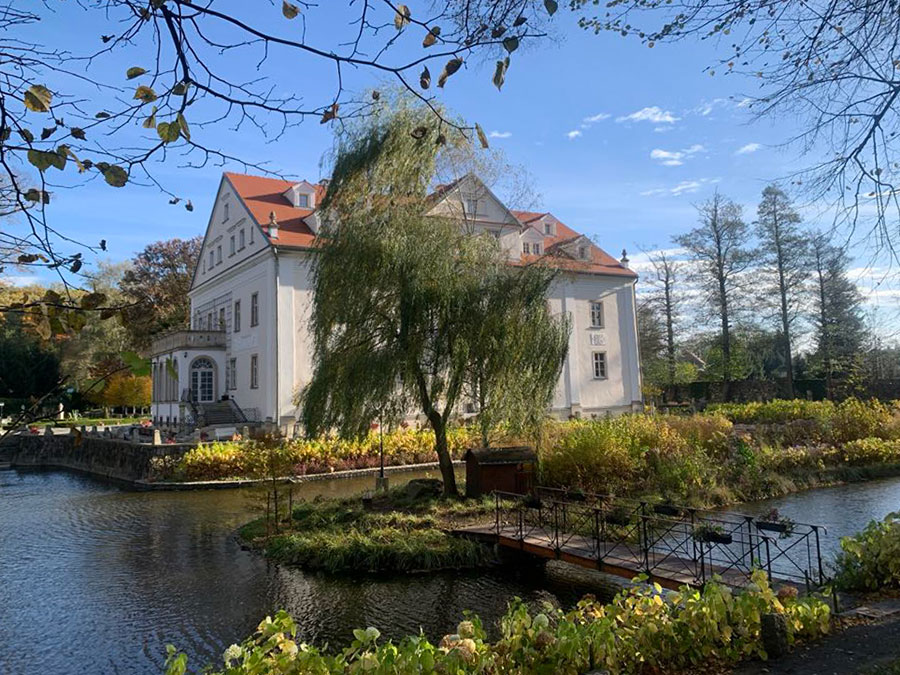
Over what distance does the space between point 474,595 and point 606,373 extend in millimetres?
29022

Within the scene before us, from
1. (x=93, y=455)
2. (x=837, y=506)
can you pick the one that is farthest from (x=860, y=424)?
(x=93, y=455)

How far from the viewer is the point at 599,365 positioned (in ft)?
123

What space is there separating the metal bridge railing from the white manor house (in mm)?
14813

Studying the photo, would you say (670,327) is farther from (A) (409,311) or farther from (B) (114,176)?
(B) (114,176)

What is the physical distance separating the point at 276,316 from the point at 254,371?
3.48 m

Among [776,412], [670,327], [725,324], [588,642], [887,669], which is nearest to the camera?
[887,669]

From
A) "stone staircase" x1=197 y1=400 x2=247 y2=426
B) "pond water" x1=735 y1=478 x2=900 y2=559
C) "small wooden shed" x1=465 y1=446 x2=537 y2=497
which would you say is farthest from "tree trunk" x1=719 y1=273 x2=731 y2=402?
"small wooden shed" x1=465 y1=446 x2=537 y2=497

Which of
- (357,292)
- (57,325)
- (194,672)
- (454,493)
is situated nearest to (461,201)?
(357,292)

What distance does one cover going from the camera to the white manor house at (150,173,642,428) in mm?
29172

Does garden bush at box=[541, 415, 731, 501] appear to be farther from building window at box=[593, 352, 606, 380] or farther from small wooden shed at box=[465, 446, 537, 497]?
building window at box=[593, 352, 606, 380]

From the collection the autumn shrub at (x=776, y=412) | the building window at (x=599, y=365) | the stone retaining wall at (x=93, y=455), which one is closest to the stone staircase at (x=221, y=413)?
the stone retaining wall at (x=93, y=455)

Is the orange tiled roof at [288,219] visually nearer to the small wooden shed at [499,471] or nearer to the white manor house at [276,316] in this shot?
the white manor house at [276,316]

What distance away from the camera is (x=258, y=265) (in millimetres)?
30797

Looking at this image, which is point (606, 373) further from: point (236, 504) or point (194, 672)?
point (194, 672)
